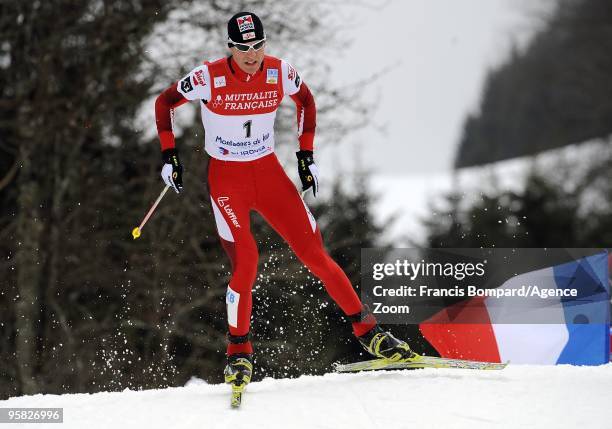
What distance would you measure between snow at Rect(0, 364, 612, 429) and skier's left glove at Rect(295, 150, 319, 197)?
4.42 ft

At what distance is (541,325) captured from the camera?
6215 millimetres

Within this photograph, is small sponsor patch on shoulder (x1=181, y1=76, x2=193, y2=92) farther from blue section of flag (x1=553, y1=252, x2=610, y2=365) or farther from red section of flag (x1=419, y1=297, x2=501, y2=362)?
blue section of flag (x1=553, y1=252, x2=610, y2=365)

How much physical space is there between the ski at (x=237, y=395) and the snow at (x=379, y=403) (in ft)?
0.21

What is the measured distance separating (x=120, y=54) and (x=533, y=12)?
42362 millimetres

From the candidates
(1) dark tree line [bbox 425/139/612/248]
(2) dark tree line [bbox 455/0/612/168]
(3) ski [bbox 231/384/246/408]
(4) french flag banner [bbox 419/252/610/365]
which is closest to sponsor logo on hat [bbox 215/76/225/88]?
(3) ski [bbox 231/384/246/408]

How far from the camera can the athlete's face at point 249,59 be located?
4.81m

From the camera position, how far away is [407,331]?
6.82 metres

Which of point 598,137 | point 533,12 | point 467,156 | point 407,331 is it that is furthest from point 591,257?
point 467,156

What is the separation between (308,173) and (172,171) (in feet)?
2.96

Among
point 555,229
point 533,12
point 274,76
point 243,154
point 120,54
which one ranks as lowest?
point 555,229

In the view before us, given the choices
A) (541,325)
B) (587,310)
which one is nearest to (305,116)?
(541,325)

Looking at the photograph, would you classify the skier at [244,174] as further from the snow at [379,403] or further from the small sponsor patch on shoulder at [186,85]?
the snow at [379,403]

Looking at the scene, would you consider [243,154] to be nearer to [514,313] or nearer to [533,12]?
[514,313]

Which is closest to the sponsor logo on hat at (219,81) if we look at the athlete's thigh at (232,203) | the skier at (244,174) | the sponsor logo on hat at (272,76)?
the skier at (244,174)
